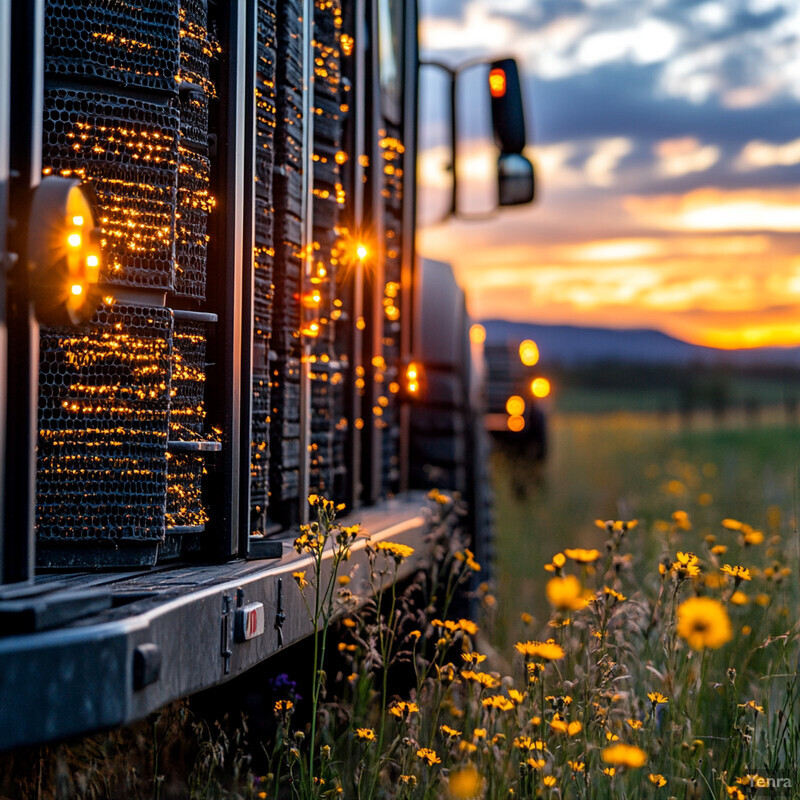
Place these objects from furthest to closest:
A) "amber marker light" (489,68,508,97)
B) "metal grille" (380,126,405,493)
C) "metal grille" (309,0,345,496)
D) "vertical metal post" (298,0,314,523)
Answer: "amber marker light" (489,68,508,97)
"metal grille" (380,126,405,493)
"metal grille" (309,0,345,496)
"vertical metal post" (298,0,314,523)

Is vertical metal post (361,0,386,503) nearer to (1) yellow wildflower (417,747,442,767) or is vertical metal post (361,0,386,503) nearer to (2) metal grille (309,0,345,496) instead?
(2) metal grille (309,0,345,496)

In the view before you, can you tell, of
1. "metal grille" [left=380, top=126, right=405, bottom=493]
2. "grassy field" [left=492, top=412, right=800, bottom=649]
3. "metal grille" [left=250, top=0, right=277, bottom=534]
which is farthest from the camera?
"grassy field" [left=492, top=412, right=800, bottom=649]

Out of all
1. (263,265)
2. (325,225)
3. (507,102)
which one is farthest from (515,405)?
(263,265)

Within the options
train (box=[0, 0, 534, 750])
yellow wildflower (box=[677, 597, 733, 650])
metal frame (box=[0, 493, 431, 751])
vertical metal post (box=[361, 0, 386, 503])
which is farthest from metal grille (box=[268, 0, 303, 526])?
yellow wildflower (box=[677, 597, 733, 650])

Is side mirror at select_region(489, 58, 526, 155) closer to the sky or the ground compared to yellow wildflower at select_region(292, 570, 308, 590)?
closer to the sky

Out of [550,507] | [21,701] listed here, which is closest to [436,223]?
[21,701]

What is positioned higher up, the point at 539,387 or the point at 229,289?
the point at 539,387

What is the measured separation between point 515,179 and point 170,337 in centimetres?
309

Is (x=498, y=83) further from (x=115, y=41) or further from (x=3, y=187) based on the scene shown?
(x=3, y=187)

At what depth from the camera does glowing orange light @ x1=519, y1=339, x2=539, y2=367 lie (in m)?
12.3

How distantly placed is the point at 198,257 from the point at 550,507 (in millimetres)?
7607

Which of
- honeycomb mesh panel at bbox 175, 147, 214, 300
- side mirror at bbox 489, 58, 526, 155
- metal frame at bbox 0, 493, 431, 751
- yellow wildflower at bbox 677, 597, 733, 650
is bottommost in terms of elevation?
metal frame at bbox 0, 493, 431, 751

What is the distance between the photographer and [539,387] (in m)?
12.3

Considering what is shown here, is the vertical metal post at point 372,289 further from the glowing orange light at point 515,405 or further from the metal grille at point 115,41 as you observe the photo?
the glowing orange light at point 515,405
